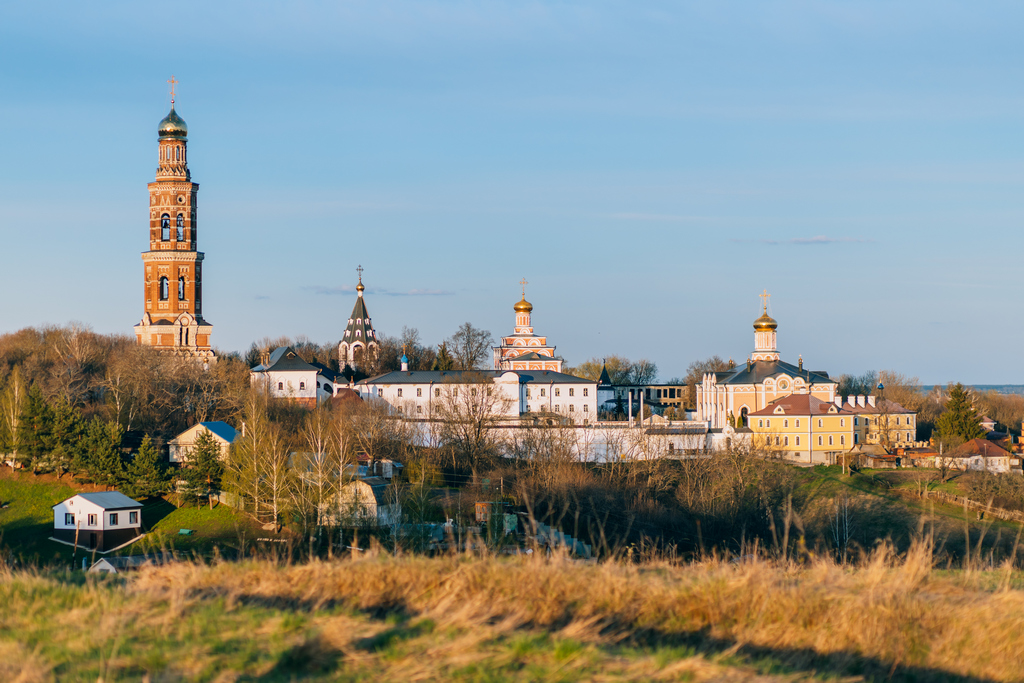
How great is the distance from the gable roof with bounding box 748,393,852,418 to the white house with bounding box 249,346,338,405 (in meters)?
26.8

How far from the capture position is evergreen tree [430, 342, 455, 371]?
73.9m

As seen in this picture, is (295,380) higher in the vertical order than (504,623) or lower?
higher

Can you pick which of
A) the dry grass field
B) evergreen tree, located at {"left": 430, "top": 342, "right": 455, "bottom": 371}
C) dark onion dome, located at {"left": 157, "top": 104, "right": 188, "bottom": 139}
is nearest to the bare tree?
evergreen tree, located at {"left": 430, "top": 342, "right": 455, "bottom": 371}

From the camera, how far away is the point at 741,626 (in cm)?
700

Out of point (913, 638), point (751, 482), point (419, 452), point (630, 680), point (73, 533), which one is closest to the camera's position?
point (630, 680)

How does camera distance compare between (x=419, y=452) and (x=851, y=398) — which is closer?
(x=419, y=452)

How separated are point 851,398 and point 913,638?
57.5 m

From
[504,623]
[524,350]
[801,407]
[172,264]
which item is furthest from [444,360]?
[504,623]

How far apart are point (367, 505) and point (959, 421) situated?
41152 millimetres

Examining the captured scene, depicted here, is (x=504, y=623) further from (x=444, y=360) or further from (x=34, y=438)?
(x=444, y=360)

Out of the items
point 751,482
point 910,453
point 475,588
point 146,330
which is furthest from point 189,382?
point 475,588

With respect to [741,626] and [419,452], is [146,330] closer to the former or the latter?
[419,452]

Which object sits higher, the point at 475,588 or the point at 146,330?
the point at 146,330

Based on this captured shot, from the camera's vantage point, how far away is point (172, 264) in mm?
61094
